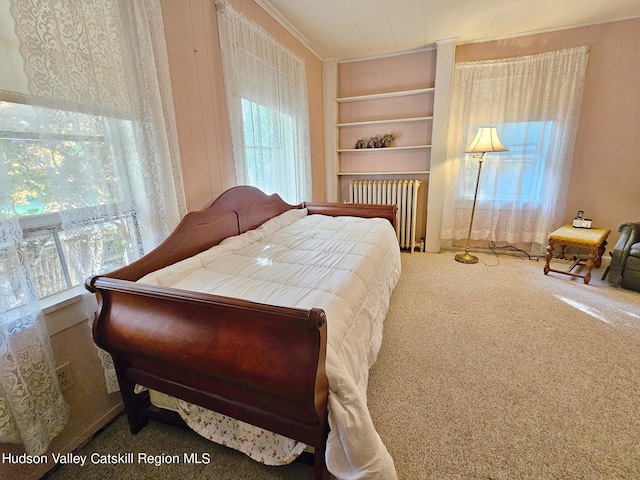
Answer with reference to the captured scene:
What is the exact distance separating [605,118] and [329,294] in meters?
3.70

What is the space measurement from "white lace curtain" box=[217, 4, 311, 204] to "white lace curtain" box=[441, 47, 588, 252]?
185 centimetres

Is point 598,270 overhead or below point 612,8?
below

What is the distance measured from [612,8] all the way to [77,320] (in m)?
4.63

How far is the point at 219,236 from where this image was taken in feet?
6.40

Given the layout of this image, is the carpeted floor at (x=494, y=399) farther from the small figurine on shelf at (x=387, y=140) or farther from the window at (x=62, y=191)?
the small figurine on shelf at (x=387, y=140)

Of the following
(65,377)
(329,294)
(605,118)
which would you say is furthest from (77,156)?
(605,118)

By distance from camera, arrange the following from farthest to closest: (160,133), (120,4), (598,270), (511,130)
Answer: (511,130) → (598,270) → (160,133) → (120,4)

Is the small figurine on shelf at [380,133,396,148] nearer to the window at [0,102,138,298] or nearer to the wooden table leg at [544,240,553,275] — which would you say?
the wooden table leg at [544,240,553,275]

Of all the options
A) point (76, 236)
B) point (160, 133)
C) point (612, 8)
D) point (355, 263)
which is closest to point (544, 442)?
point (355, 263)

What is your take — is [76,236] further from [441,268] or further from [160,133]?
[441,268]

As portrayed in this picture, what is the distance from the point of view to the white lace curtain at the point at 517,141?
3008mm

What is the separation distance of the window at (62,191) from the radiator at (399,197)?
9.68ft

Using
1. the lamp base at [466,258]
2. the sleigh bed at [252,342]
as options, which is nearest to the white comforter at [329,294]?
the sleigh bed at [252,342]

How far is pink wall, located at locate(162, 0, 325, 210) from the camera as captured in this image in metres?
1.71
